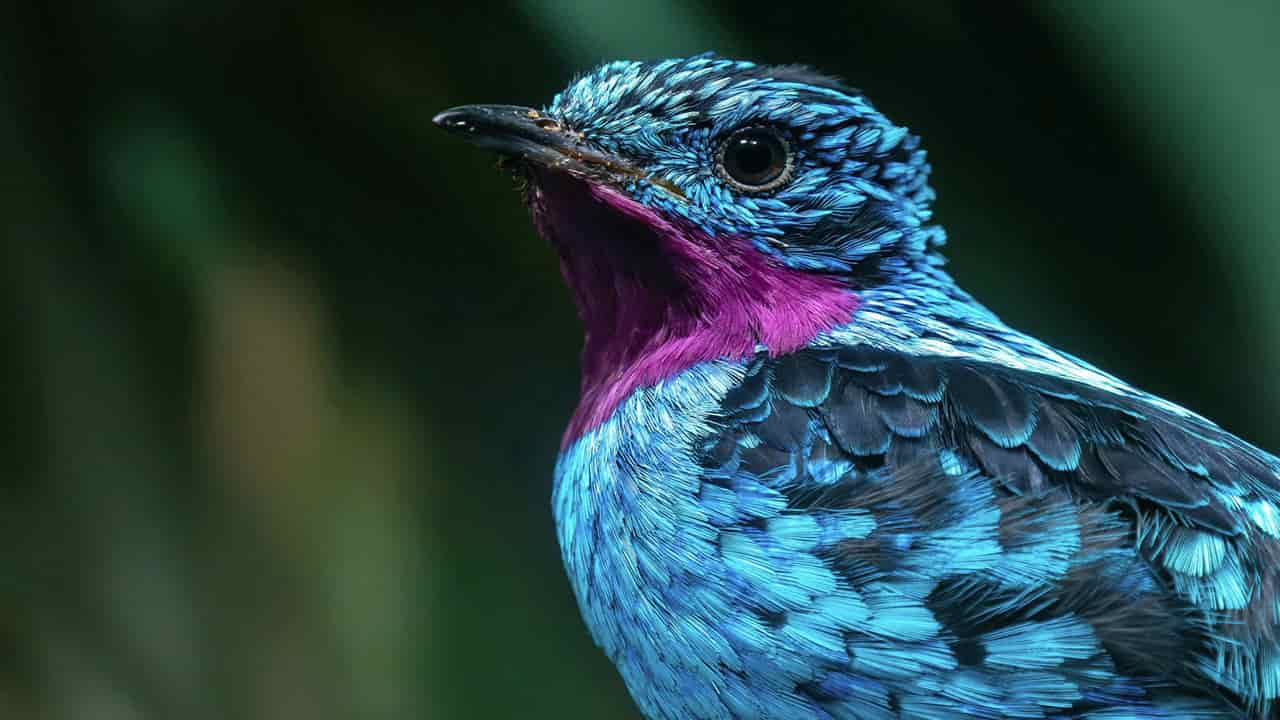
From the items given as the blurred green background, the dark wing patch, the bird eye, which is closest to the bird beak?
the bird eye

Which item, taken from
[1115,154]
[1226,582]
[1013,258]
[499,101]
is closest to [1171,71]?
[1115,154]

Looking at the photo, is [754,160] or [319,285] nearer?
[754,160]

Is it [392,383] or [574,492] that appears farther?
[392,383]

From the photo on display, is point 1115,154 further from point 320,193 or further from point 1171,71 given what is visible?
point 320,193

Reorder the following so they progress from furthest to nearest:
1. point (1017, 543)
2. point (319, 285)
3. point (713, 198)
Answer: point (319, 285) < point (713, 198) < point (1017, 543)

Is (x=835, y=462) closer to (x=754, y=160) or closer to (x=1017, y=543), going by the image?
(x=1017, y=543)

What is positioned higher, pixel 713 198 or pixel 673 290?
pixel 713 198

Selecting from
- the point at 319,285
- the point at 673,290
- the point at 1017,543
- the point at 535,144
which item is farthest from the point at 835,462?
the point at 319,285
